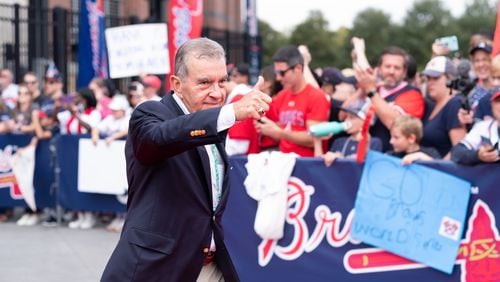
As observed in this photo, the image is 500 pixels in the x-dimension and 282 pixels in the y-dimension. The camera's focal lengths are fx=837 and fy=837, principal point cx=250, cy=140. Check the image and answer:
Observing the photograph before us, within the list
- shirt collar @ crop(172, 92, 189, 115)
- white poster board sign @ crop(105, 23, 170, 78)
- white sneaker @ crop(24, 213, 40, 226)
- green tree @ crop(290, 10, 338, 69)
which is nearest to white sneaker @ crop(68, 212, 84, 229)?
white sneaker @ crop(24, 213, 40, 226)

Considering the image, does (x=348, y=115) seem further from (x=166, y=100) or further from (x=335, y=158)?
(x=166, y=100)

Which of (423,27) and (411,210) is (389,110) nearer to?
(411,210)

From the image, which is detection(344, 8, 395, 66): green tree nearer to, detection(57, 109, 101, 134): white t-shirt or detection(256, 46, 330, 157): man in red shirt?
detection(57, 109, 101, 134): white t-shirt

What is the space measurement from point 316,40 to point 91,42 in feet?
172

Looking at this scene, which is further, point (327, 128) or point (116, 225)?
point (116, 225)

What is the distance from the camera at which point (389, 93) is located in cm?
746

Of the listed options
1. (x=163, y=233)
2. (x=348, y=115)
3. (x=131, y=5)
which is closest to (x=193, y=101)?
(x=163, y=233)

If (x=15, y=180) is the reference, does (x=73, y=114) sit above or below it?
above

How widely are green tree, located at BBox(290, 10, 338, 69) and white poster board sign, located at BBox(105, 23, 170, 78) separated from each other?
2121 inches

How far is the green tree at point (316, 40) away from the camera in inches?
2584

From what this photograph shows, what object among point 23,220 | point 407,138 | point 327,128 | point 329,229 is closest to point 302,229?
point 329,229

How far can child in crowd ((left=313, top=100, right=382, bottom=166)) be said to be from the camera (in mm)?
7020

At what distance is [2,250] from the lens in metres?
9.05

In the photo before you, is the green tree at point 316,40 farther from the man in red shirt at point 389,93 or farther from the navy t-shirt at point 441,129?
the navy t-shirt at point 441,129
